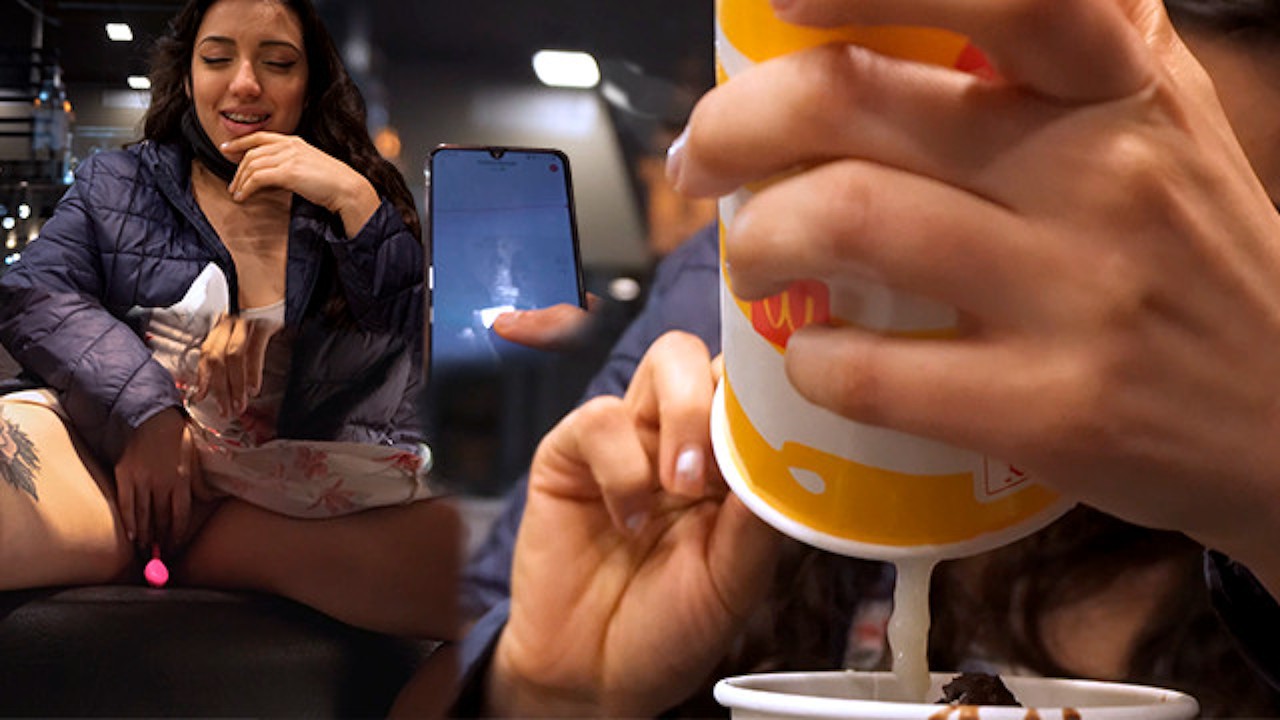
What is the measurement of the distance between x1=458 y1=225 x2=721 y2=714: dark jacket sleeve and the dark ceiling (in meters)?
0.11

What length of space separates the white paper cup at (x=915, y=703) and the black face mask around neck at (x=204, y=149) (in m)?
0.40

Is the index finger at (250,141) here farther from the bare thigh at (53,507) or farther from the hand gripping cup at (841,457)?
the hand gripping cup at (841,457)

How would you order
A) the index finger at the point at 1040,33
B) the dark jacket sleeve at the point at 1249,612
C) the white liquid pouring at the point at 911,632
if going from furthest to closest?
1. the dark jacket sleeve at the point at 1249,612
2. the white liquid pouring at the point at 911,632
3. the index finger at the point at 1040,33

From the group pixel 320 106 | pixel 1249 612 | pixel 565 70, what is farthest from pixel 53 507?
pixel 1249 612

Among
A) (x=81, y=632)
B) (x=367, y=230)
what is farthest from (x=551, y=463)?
(x=81, y=632)

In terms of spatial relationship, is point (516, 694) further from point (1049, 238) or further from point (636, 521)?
point (1049, 238)

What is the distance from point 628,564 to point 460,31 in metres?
0.32

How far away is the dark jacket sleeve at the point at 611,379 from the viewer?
2.27ft

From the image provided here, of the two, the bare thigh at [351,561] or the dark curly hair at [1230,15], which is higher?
the dark curly hair at [1230,15]

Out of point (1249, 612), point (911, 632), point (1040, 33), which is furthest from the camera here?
point (1249, 612)

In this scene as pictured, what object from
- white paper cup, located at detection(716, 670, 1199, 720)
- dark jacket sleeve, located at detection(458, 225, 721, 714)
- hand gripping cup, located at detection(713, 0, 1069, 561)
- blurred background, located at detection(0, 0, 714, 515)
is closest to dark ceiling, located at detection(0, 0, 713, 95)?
blurred background, located at detection(0, 0, 714, 515)

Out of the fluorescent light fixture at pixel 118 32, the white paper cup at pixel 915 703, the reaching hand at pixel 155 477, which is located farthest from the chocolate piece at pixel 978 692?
the fluorescent light fixture at pixel 118 32

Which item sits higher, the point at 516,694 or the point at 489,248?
the point at 489,248

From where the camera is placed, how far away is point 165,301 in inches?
25.4
